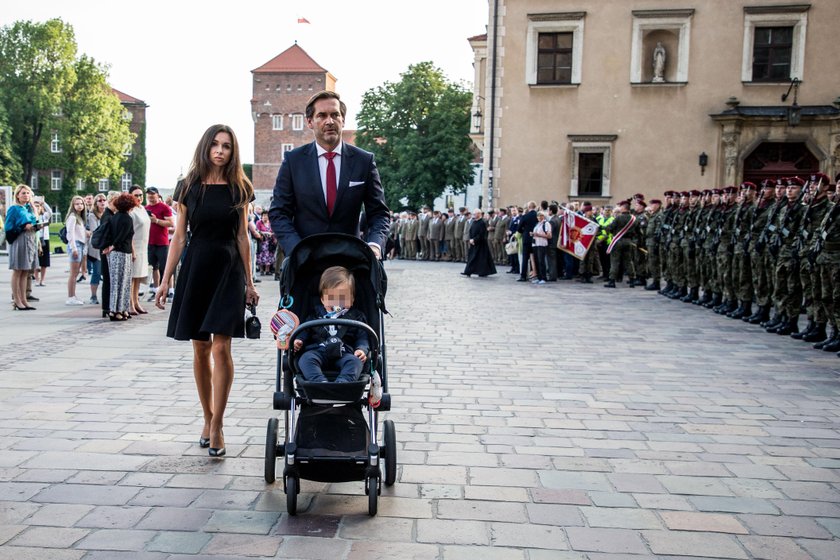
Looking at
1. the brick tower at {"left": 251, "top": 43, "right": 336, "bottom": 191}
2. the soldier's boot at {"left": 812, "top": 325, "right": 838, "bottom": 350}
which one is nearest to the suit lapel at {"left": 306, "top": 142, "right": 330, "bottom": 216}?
the soldier's boot at {"left": 812, "top": 325, "right": 838, "bottom": 350}

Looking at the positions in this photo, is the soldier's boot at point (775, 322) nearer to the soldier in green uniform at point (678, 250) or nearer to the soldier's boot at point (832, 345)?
the soldier's boot at point (832, 345)

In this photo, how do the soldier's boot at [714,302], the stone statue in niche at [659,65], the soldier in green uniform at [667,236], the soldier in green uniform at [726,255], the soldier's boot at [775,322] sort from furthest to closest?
the stone statue in niche at [659,65] < the soldier in green uniform at [667,236] < the soldier's boot at [714,302] < the soldier in green uniform at [726,255] < the soldier's boot at [775,322]

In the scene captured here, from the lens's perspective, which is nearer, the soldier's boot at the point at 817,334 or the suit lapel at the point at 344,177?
the suit lapel at the point at 344,177

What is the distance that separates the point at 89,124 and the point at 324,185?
2767 inches

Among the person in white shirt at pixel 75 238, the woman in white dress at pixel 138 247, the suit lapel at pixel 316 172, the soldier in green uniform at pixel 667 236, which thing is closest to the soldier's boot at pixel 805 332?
the soldier in green uniform at pixel 667 236

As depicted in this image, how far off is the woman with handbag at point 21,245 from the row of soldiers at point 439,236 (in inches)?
Answer: 743

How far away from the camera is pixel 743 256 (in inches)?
543

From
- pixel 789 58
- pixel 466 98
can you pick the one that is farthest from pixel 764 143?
pixel 466 98

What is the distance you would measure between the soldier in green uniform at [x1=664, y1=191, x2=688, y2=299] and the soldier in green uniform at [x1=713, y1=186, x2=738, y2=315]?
2.22 meters

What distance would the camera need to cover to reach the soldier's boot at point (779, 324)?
39.7ft

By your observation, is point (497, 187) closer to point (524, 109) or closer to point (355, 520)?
point (524, 109)

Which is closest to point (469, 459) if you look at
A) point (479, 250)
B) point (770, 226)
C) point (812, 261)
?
point (812, 261)

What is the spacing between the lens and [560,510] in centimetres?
448

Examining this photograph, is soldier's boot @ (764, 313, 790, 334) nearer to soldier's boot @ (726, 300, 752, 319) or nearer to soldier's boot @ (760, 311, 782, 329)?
soldier's boot @ (760, 311, 782, 329)
